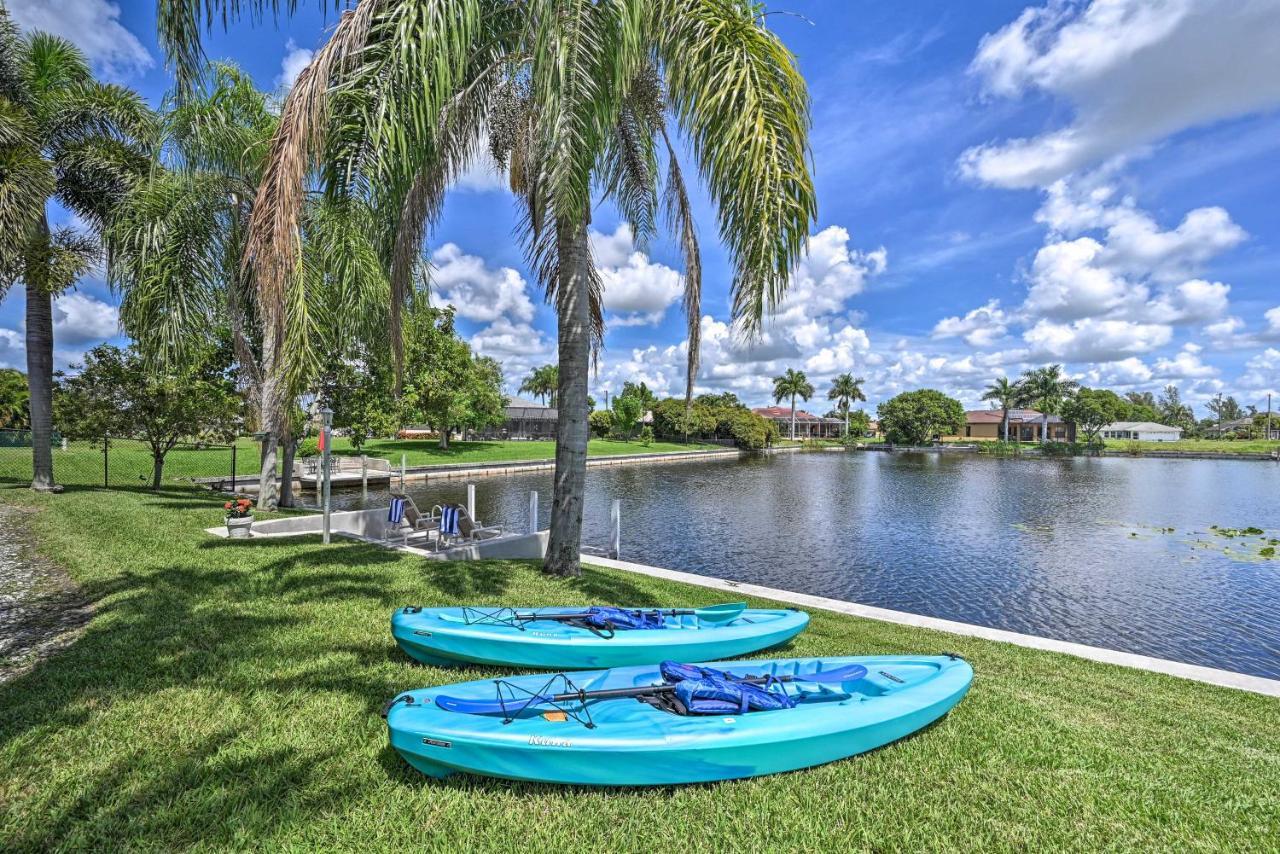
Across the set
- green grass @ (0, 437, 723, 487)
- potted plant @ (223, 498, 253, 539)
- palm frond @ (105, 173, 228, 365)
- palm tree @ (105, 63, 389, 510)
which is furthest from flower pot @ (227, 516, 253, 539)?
green grass @ (0, 437, 723, 487)

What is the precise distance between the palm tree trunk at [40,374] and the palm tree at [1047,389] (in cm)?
9820

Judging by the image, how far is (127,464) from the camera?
25.6 metres

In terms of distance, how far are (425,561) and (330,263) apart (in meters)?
6.01

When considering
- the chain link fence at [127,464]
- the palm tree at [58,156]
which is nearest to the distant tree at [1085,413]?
the chain link fence at [127,464]

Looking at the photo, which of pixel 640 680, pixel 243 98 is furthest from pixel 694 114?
pixel 243 98

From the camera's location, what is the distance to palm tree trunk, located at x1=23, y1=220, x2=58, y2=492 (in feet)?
43.7

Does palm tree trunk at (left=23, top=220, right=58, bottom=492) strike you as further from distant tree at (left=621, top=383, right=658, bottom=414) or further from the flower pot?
distant tree at (left=621, top=383, right=658, bottom=414)

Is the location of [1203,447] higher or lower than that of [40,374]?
lower

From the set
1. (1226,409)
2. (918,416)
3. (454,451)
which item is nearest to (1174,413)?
(1226,409)

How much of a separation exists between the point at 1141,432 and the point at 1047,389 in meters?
30.4

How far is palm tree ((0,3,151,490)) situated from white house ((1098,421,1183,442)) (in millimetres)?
121692

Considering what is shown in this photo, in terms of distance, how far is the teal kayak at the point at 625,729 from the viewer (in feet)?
10.2

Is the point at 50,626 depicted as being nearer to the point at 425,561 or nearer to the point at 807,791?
the point at 425,561

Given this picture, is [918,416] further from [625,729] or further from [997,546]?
[625,729]
